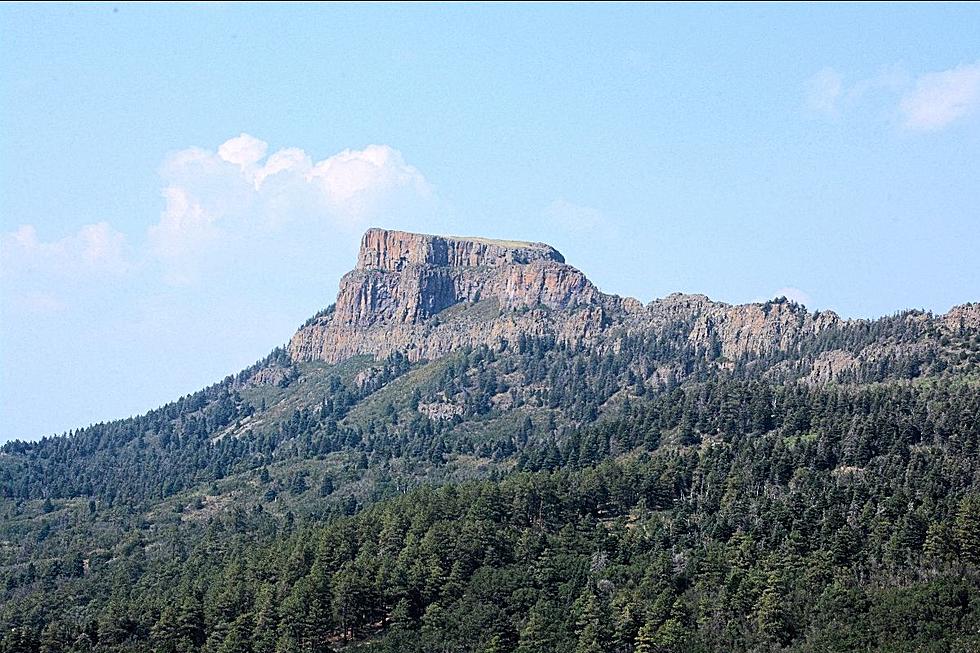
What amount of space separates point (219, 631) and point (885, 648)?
77.0 meters

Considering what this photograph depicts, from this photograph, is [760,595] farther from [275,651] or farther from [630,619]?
[275,651]

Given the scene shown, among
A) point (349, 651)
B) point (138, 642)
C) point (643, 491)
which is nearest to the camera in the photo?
point (349, 651)

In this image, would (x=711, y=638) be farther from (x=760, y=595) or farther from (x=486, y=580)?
(x=486, y=580)

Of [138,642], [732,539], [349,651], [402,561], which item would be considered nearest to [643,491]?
[732,539]

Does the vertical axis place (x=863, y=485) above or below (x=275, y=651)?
above

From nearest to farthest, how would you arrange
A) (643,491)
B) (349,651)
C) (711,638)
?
(711,638), (349,651), (643,491)

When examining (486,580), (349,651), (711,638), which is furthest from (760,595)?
(349,651)

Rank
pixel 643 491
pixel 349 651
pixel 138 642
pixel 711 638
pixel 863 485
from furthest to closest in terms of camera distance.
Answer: pixel 643 491 → pixel 863 485 → pixel 138 642 → pixel 349 651 → pixel 711 638

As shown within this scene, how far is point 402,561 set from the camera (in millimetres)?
161500

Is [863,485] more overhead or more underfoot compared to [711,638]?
more overhead

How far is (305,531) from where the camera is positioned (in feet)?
639

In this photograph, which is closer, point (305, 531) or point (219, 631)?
point (219, 631)

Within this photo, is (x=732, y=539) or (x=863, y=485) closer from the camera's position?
(x=732, y=539)

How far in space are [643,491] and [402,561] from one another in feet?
135
